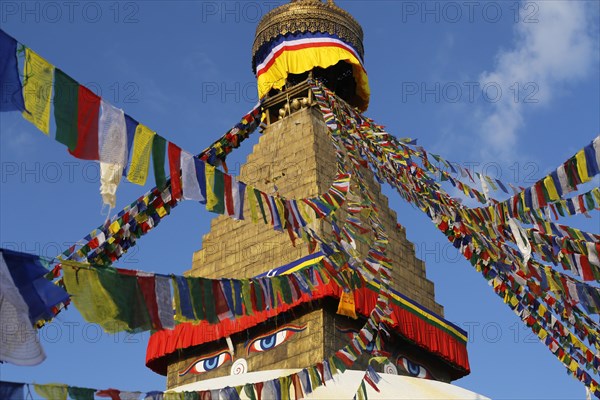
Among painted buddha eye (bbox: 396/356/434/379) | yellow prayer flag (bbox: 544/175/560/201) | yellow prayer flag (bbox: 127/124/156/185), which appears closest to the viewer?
yellow prayer flag (bbox: 127/124/156/185)

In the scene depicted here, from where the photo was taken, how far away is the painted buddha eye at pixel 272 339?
42.6 feet

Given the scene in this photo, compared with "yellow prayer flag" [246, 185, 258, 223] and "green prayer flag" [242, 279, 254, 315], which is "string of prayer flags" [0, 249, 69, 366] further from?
"yellow prayer flag" [246, 185, 258, 223]

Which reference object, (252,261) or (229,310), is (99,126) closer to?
(229,310)

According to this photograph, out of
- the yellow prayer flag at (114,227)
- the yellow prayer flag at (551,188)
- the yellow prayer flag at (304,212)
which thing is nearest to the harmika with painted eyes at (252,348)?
the yellow prayer flag at (114,227)

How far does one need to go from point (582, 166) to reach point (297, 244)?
226 inches

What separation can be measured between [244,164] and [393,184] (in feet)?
14.9

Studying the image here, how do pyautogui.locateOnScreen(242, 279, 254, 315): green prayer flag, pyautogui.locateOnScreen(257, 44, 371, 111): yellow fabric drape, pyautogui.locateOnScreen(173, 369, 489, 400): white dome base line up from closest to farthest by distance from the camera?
pyautogui.locateOnScreen(242, 279, 254, 315): green prayer flag
pyautogui.locateOnScreen(173, 369, 489, 400): white dome base
pyautogui.locateOnScreen(257, 44, 371, 111): yellow fabric drape

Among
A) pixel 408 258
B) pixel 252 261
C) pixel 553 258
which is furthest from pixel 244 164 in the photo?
pixel 553 258

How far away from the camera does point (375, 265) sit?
10.2m

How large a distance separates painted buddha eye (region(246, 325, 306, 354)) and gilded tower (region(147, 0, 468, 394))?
0.05 feet

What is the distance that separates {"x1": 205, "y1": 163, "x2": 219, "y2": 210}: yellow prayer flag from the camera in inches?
309

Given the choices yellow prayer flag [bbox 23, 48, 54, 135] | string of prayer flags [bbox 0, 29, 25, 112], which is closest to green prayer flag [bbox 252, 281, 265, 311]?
yellow prayer flag [bbox 23, 48, 54, 135]

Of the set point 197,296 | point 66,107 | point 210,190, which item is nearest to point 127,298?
point 197,296

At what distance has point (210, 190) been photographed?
789 centimetres
